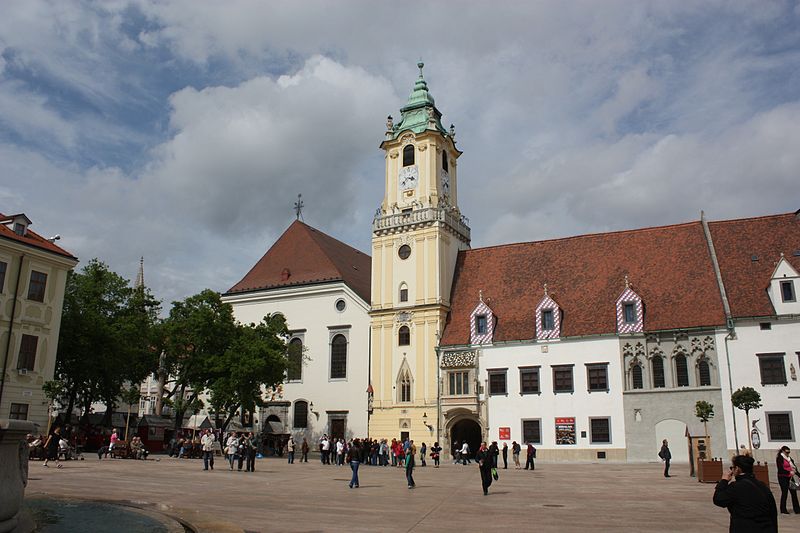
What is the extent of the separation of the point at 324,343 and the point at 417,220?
1172cm

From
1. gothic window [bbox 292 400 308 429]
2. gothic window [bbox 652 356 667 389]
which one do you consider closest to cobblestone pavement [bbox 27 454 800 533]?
gothic window [bbox 652 356 667 389]

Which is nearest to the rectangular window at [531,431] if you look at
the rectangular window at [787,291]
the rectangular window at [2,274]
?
the rectangular window at [787,291]

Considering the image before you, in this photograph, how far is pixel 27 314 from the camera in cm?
3472

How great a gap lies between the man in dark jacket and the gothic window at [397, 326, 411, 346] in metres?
40.1

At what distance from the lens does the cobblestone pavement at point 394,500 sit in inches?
497

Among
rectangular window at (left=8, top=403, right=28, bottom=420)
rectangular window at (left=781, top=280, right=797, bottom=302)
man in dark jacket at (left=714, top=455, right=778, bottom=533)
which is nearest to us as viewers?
man in dark jacket at (left=714, top=455, right=778, bottom=533)

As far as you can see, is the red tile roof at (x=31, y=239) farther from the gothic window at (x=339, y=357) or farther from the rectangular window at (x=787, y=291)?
the rectangular window at (x=787, y=291)

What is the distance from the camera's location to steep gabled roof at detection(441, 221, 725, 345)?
40.6 metres

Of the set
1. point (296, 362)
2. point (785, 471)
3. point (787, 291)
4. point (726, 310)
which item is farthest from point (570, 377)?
point (785, 471)

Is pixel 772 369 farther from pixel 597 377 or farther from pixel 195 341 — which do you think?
pixel 195 341

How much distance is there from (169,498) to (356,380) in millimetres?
33735

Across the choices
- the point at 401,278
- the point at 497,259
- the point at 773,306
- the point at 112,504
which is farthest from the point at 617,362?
the point at 112,504

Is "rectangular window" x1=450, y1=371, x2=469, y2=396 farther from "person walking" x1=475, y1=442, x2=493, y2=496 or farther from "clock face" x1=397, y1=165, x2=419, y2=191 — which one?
"person walking" x1=475, y1=442, x2=493, y2=496

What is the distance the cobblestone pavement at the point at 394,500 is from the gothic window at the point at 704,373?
1295 centimetres
